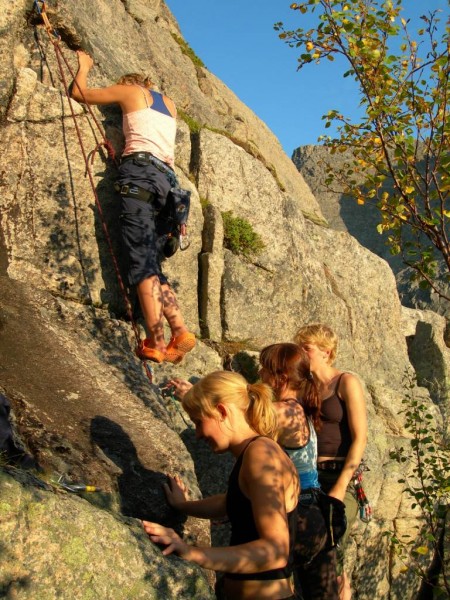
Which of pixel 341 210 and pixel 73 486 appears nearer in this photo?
pixel 73 486

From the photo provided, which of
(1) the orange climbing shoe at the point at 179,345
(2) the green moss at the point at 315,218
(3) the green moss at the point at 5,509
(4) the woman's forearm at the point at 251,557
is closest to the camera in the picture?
(3) the green moss at the point at 5,509

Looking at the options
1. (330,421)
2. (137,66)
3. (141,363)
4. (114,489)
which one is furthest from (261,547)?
(137,66)

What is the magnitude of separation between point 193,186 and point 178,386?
16.1ft

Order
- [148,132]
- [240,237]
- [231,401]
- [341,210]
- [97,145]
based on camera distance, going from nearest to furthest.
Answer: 1. [231,401]
2. [148,132]
3. [97,145]
4. [240,237]
5. [341,210]

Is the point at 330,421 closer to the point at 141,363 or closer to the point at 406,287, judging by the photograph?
the point at 141,363

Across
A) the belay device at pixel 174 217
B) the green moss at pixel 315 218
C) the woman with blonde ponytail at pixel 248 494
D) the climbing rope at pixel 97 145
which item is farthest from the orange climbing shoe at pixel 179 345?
the green moss at pixel 315 218

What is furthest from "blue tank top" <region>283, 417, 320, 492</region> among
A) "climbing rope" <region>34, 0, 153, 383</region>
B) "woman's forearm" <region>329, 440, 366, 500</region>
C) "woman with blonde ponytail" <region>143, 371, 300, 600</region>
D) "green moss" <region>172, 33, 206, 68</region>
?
"green moss" <region>172, 33, 206, 68</region>

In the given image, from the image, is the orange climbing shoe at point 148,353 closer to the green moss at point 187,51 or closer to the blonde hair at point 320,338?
the blonde hair at point 320,338

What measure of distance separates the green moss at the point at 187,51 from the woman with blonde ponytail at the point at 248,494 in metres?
14.5

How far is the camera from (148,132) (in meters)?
9.47

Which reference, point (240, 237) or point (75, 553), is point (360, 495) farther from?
point (240, 237)

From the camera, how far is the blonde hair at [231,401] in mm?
4430

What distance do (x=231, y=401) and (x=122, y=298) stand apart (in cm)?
546

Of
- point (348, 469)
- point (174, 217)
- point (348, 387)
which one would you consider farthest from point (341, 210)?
point (348, 469)
